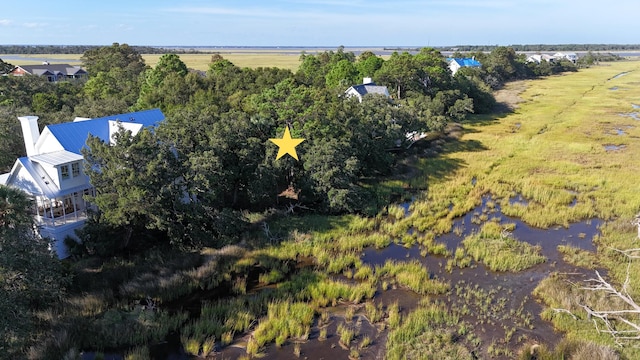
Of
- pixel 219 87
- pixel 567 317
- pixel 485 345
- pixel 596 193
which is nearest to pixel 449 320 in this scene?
pixel 485 345

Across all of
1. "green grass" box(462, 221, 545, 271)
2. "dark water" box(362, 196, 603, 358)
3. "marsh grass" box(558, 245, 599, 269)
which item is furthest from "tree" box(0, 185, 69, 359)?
"marsh grass" box(558, 245, 599, 269)

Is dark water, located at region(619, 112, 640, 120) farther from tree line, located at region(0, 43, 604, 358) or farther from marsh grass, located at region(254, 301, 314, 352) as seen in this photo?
marsh grass, located at region(254, 301, 314, 352)

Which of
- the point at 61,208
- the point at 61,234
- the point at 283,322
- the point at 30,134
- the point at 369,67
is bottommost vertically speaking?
the point at 283,322

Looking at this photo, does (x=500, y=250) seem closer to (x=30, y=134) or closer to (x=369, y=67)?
A: (x=30, y=134)

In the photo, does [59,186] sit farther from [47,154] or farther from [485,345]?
[485,345]

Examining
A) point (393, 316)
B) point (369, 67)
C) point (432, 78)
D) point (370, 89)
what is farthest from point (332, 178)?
point (432, 78)

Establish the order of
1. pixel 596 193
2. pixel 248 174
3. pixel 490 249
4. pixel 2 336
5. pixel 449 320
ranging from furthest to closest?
pixel 596 193 < pixel 248 174 < pixel 490 249 < pixel 449 320 < pixel 2 336

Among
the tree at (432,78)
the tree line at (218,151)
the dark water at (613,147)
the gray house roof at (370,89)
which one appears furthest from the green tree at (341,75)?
the dark water at (613,147)

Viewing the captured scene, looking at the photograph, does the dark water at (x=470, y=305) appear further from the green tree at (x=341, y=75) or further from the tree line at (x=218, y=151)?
the green tree at (x=341, y=75)
